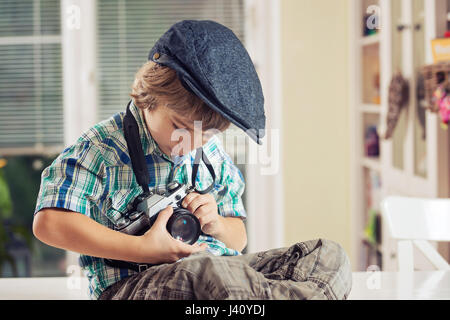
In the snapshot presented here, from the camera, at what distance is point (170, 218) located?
0.51 m

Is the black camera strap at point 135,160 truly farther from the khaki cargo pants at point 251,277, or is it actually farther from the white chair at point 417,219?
the white chair at point 417,219

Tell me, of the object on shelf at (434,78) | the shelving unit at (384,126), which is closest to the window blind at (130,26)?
the shelving unit at (384,126)

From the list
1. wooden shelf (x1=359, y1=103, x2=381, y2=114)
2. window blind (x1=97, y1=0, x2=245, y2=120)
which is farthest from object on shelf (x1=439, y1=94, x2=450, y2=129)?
window blind (x1=97, y1=0, x2=245, y2=120)

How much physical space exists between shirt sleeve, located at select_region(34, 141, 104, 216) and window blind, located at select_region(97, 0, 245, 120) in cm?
123

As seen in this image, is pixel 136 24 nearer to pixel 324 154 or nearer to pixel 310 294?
pixel 324 154

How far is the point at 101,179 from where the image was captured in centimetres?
51

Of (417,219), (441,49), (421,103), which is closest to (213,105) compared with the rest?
(417,219)

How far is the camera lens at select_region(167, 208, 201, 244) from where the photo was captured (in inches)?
20.2

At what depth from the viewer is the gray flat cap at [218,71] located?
1.52 feet

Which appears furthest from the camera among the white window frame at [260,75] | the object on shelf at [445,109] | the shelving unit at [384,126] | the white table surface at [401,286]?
the white window frame at [260,75]

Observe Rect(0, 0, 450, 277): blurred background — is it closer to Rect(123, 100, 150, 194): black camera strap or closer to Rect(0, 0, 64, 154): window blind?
Rect(0, 0, 64, 154): window blind

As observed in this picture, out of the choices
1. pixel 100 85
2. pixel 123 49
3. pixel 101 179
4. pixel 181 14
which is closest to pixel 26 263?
pixel 100 85

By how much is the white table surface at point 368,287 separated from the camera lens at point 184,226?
164 mm
